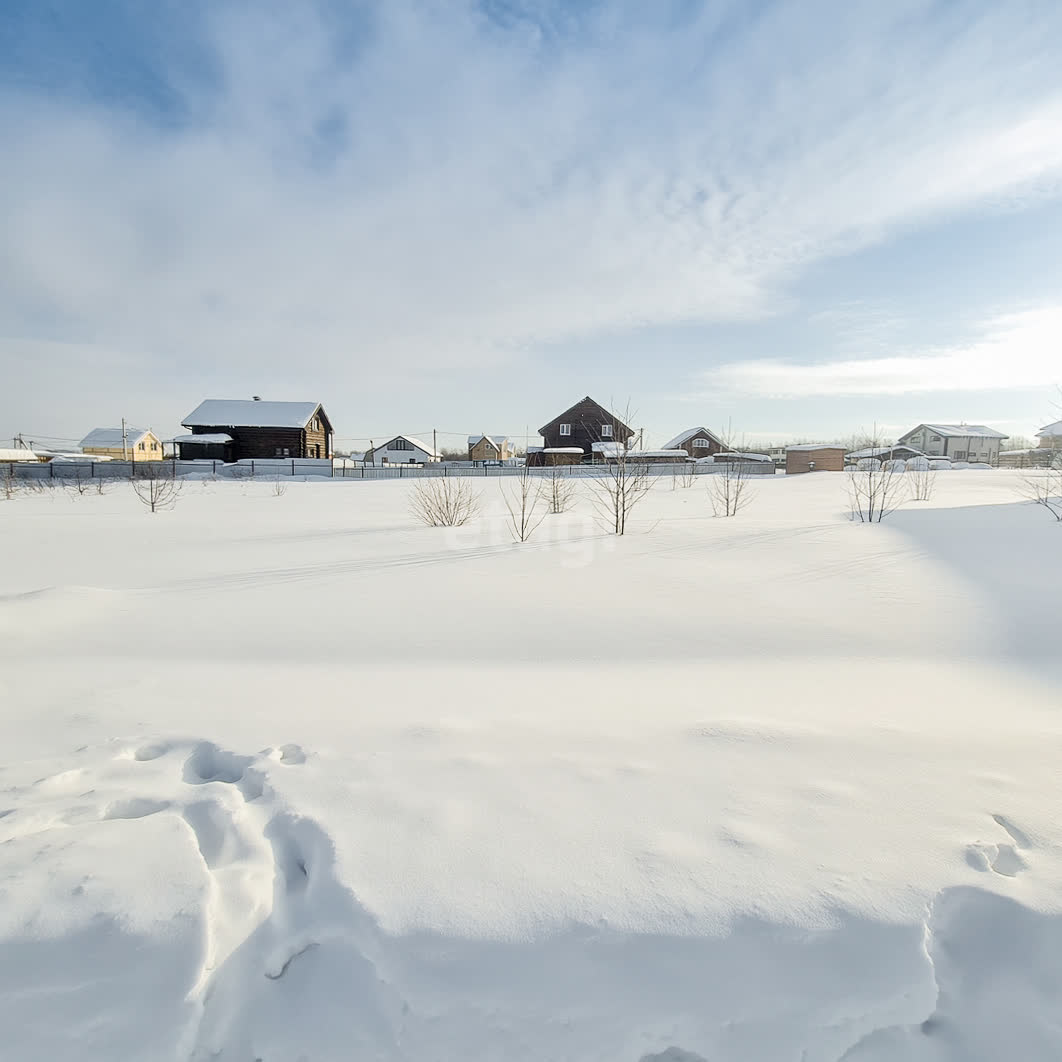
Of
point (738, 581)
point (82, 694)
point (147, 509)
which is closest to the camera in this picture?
point (82, 694)

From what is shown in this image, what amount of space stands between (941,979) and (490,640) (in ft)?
9.77

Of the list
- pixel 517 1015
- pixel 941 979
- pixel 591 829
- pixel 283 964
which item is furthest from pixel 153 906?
pixel 941 979

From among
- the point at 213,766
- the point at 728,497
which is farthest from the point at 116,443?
the point at 213,766

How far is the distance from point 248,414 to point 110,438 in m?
28.0

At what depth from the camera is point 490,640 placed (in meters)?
4.00

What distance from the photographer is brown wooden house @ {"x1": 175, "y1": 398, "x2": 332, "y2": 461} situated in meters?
32.8

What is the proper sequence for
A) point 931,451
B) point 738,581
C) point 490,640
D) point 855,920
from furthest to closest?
point 931,451 → point 738,581 → point 490,640 → point 855,920

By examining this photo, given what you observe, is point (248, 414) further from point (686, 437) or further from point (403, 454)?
point (686, 437)

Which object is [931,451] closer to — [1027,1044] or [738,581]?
[738,581]

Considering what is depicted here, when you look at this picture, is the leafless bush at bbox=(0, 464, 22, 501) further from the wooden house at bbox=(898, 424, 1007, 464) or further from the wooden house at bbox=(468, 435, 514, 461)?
the wooden house at bbox=(898, 424, 1007, 464)

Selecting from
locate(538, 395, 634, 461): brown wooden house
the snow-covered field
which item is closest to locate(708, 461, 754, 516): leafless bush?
the snow-covered field

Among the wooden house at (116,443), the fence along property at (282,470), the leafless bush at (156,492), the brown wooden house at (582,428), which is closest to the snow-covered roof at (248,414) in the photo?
the fence along property at (282,470)

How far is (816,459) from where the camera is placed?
3484 centimetres

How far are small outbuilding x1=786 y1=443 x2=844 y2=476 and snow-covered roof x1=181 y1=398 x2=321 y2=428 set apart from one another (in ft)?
104
